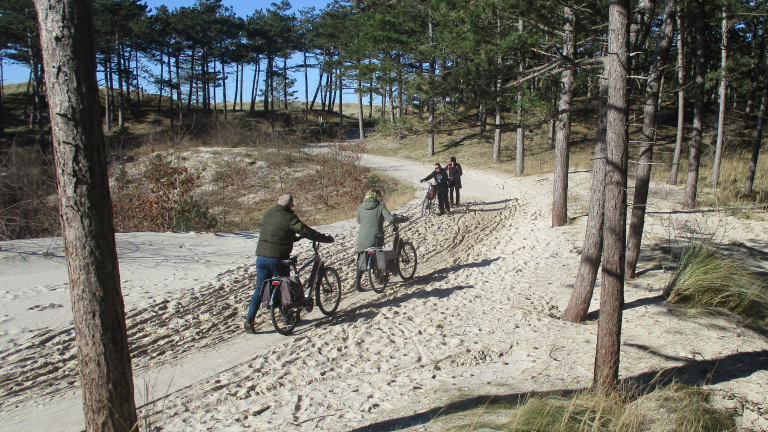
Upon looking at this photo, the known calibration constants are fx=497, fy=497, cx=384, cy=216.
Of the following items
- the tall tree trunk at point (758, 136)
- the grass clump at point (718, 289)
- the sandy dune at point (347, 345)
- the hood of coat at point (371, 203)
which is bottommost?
the sandy dune at point (347, 345)

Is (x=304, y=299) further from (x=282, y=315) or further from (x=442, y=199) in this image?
(x=442, y=199)

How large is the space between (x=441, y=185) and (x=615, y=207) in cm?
1123

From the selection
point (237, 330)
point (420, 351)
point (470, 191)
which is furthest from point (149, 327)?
point (470, 191)

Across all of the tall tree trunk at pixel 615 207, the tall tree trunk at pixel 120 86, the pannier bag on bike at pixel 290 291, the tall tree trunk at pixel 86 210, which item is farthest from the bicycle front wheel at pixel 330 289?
the tall tree trunk at pixel 120 86

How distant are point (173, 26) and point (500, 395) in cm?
5684

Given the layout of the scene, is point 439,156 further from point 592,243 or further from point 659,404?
point 659,404

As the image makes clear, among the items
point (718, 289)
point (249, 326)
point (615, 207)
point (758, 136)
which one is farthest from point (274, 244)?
point (758, 136)

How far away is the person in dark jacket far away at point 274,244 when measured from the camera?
695 centimetres

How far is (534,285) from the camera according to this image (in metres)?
9.68

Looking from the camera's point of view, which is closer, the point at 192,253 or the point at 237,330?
the point at 237,330

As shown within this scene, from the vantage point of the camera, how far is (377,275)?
9.27 meters

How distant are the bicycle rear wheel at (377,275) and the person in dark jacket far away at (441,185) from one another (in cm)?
733

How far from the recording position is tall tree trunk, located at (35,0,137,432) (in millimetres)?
3188

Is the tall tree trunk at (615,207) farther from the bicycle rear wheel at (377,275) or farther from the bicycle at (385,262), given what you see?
the bicycle rear wheel at (377,275)
